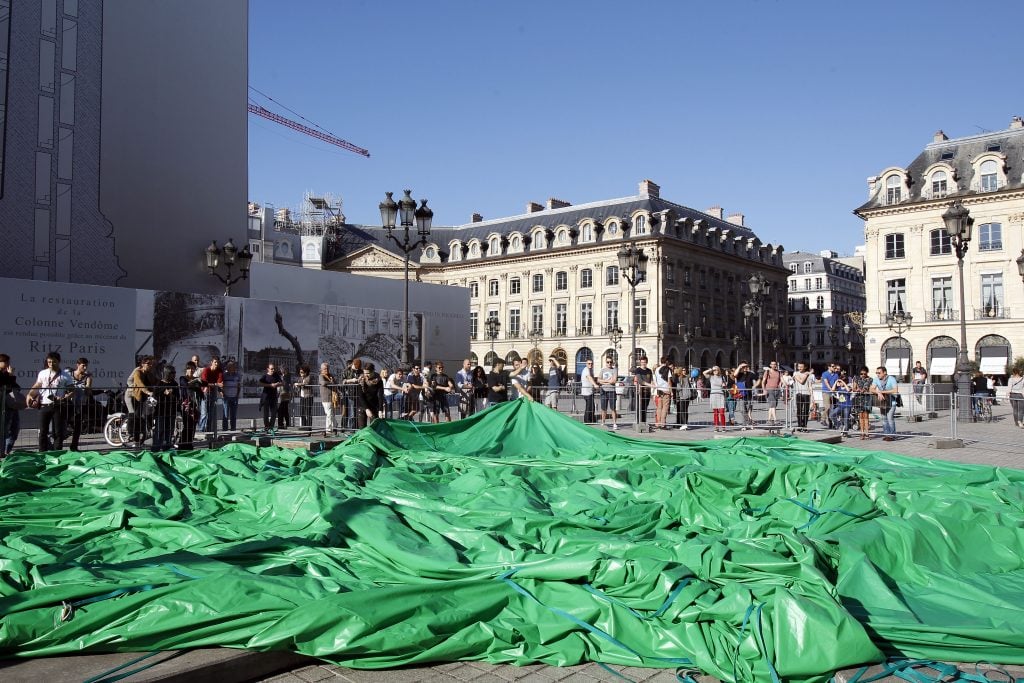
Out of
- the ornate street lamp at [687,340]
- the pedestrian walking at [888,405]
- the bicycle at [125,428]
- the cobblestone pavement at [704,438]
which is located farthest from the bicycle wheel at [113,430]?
the ornate street lamp at [687,340]

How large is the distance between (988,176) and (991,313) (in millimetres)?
8045

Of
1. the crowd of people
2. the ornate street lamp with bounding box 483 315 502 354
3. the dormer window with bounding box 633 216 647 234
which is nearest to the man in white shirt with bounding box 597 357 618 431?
the crowd of people

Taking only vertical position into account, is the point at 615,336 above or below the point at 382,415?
above

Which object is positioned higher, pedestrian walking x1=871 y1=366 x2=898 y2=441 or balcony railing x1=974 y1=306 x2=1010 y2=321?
balcony railing x1=974 y1=306 x2=1010 y2=321

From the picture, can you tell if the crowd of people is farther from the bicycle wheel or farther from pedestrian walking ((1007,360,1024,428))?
the bicycle wheel

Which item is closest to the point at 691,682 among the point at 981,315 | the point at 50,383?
the point at 50,383

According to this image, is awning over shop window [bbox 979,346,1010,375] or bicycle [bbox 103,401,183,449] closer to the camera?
bicycle [bbox 103,401,183,449]

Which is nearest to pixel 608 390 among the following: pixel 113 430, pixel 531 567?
pixel 113 430

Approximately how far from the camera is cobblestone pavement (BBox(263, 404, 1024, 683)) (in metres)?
3.81

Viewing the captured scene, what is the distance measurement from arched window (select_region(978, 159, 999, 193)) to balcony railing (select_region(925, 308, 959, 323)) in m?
7.21

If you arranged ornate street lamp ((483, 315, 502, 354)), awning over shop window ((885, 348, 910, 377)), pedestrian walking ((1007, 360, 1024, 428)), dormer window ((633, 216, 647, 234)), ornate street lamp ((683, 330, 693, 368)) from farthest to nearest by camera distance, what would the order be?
ornate street lamp ((483, 315, 502, 354))
dormer window ((633, 216, 647, 234))
ornate street lamp ((683, 330, 693, 368))
awning over shop window ((885, 348, 910, 377))
pedestrian walking ((1007, 360, 1024, 428))

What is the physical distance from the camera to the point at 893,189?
4816 centimetres

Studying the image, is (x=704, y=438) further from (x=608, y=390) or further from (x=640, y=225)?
(x=640, y=225)

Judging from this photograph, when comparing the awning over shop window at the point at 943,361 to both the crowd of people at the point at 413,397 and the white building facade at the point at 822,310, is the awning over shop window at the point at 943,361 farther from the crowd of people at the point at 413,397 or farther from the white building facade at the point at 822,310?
the white building facade at the point at 822,310
